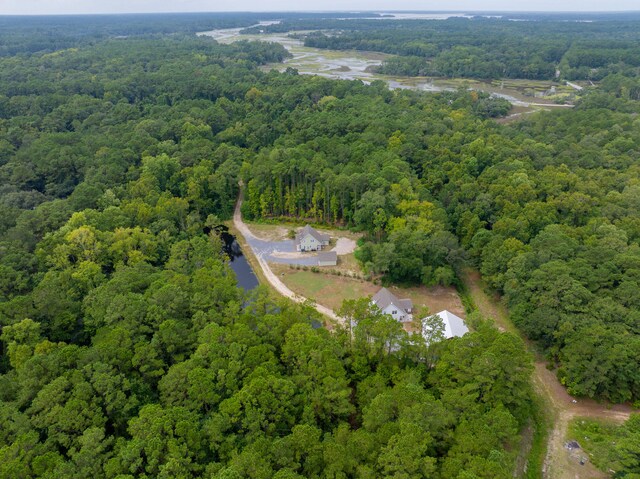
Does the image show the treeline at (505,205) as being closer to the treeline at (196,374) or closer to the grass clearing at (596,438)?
the grass clearing at (596,438)

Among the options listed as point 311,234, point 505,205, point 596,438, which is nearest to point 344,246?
point 311,234

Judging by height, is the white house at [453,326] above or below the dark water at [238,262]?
above

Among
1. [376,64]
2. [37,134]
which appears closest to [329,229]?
[37,134]

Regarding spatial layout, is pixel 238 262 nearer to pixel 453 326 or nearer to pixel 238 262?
pixel 238 262

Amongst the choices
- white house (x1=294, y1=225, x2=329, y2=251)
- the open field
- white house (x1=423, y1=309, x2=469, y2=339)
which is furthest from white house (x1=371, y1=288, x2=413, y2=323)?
white house (x1=294, y1=225, x2=329, y2=251)

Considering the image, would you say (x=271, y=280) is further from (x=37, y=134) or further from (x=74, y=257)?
(x=37, y=134)

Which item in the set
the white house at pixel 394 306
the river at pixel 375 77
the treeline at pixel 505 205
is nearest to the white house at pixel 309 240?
the treeline at pixel 505 205

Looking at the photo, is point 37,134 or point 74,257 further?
point 37,134
